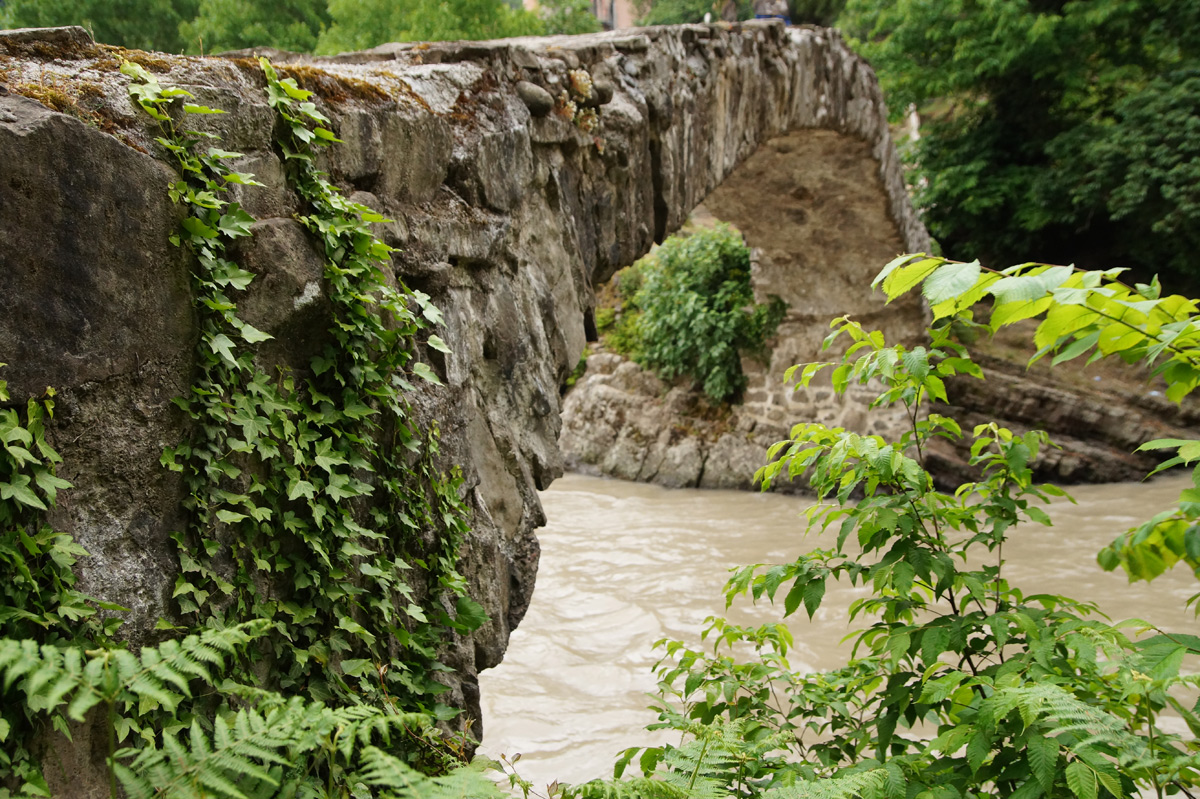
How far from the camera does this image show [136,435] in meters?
1.39

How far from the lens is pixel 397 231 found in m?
2.13

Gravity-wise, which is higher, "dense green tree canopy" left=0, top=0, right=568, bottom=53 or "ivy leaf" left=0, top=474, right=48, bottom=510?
"dense green tree canopy" left=0, top=0, right=568, bottom=53

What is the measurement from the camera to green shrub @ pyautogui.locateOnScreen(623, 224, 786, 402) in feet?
30.7

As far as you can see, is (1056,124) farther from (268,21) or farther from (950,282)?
(268,21)

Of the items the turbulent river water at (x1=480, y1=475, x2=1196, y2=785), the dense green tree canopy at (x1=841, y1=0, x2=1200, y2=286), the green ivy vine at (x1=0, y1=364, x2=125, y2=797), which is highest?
the dense green tree canopy at (x1=841, y1=0, x2=1200, y2=286)

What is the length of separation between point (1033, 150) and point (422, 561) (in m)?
10.9

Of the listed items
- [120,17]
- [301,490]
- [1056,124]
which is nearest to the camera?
[301,490]

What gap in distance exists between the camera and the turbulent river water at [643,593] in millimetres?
3738

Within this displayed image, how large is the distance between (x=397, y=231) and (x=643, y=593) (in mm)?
3998

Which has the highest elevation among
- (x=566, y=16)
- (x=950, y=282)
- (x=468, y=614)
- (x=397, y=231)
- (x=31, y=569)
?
(x=566, y=16)

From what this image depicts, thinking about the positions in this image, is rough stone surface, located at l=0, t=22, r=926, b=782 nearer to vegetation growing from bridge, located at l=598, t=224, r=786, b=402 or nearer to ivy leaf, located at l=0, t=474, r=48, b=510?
ivy leaf, located at l=0, t=474, r=48, b=510

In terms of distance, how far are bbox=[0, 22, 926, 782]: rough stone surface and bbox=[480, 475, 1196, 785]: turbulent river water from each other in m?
1.49

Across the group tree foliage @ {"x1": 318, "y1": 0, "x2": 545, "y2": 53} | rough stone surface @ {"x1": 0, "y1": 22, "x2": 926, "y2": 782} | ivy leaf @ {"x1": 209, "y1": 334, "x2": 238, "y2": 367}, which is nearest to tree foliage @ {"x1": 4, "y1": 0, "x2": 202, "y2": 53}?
tree foliage @ {"x1": 318, "y1": 0, "x2": 545, "y2": 53}

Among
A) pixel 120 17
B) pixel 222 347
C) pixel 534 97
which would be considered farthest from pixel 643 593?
pixel 120 17
